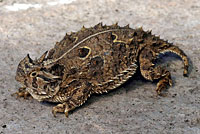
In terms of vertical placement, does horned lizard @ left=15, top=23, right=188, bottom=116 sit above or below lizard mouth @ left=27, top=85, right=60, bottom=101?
above

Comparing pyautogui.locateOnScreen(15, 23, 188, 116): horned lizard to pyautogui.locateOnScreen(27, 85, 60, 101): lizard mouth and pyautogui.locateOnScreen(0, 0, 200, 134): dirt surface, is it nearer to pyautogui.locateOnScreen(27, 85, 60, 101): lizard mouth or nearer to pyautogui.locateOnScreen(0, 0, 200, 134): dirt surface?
pyautogui.locateOnScreen(27, 85, 60, 101): lizard mouth

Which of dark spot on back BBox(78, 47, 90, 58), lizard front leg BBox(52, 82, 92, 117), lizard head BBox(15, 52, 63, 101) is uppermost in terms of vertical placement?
dark spot on back BBox(78, 47, 90, 58)

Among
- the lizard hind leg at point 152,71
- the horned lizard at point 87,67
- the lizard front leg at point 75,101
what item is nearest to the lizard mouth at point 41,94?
the horned lizard at point 87,67

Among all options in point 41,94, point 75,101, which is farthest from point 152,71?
point 41,94

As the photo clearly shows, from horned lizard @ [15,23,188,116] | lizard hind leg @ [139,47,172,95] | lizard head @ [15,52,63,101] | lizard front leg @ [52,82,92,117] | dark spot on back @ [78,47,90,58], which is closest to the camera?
lizard head @ [15,52,63,101]

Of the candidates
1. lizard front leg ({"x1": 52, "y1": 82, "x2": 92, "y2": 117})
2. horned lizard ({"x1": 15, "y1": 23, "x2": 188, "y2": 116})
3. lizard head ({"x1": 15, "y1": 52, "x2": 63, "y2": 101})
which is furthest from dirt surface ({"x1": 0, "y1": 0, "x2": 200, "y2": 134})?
lizard head ({"x1": 15, "y1": 52, "x2": 63, "y2": 101})

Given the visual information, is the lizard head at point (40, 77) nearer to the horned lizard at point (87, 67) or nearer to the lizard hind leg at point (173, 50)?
the horned lizard at point (87, 67)

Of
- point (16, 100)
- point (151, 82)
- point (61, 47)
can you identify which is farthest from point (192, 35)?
point (16, 100)

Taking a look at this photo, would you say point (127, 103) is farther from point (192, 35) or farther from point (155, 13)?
point (155, 13)
